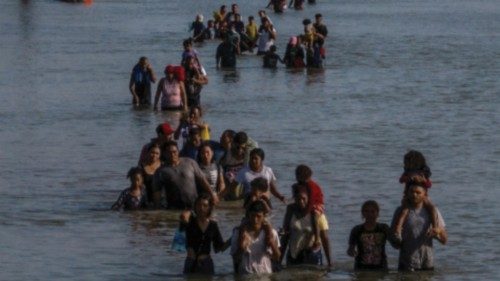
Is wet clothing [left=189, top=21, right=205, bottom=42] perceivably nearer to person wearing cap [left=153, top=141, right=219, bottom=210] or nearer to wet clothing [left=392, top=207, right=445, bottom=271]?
person wearing cap [left=153, top=141, right=219, bottom=210]

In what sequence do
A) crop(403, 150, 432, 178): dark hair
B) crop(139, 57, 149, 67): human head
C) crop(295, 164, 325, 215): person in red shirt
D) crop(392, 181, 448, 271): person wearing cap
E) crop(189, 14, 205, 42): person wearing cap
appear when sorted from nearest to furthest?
crop(392, 181, 448, 271): person wearing cap → crop(295, 164, 325, 215): person in red shirt → crop(403, 150, 432, 178): dark hair → crop(139, 57, 149, 67): human head → crop(189, 14, 205, 42): person wearing cap

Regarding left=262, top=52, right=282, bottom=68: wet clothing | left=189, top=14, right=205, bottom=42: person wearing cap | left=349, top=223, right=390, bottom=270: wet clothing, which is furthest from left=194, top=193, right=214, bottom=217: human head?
left=189, top=14, right=205, bottom=42: person wearing cap

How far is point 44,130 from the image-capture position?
91.9 feet

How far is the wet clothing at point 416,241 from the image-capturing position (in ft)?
44.9

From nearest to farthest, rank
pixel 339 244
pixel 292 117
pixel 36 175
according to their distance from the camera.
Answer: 1. pixel 339 244
2. pixel 36 175
3. pixel 292 117

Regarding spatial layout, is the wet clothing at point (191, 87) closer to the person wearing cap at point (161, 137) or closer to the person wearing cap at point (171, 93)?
the person wearing cap at point (171, 93)

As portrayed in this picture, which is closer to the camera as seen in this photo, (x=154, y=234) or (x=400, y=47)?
(x=154, y=234)

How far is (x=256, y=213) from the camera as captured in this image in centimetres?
1321

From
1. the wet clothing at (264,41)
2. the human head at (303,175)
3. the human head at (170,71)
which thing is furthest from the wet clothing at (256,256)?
the wet clothing at (264,41)

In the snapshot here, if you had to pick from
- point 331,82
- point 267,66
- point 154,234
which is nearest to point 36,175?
point 154,234

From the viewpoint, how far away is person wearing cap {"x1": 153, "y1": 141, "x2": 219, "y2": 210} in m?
17.0

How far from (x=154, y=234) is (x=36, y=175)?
17.1 ft

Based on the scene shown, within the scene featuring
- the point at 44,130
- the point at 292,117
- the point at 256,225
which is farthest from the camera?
the point at 292,117

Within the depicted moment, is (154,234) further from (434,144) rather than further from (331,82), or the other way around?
(331,82)
